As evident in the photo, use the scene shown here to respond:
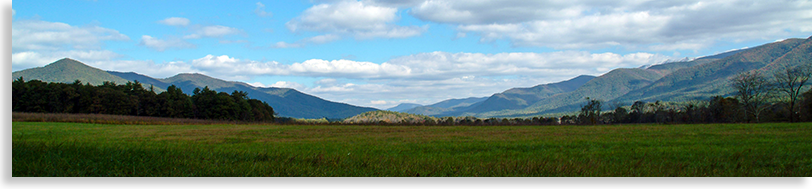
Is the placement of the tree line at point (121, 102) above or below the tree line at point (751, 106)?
above

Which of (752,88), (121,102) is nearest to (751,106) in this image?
(752,88)

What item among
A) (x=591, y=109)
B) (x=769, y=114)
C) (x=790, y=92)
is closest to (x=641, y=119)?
(x=591, y=109)

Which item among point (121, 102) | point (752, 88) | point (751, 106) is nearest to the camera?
point (752, 88)

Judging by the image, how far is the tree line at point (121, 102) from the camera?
299 feet

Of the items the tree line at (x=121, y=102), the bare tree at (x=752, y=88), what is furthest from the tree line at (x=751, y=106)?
the tree line at (x=121, y=102)

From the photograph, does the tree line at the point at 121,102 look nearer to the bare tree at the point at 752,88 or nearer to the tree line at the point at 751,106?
the tree line at the point at 751,106

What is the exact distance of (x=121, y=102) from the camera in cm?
9969

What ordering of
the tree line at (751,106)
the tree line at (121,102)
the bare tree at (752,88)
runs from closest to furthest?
the tree line at (751,106) < the bare tree at (752,88) < the tree line at (121,102)

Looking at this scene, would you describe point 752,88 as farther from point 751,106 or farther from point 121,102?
point 121,102

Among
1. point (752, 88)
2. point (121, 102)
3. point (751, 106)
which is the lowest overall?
point (751, 106)

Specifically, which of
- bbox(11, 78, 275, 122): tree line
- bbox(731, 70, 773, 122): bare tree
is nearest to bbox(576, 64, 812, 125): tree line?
bbox(731, 70, 773, 122): bare tree

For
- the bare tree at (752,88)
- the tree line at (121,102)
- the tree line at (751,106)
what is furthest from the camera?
the tree line at (121,102)
